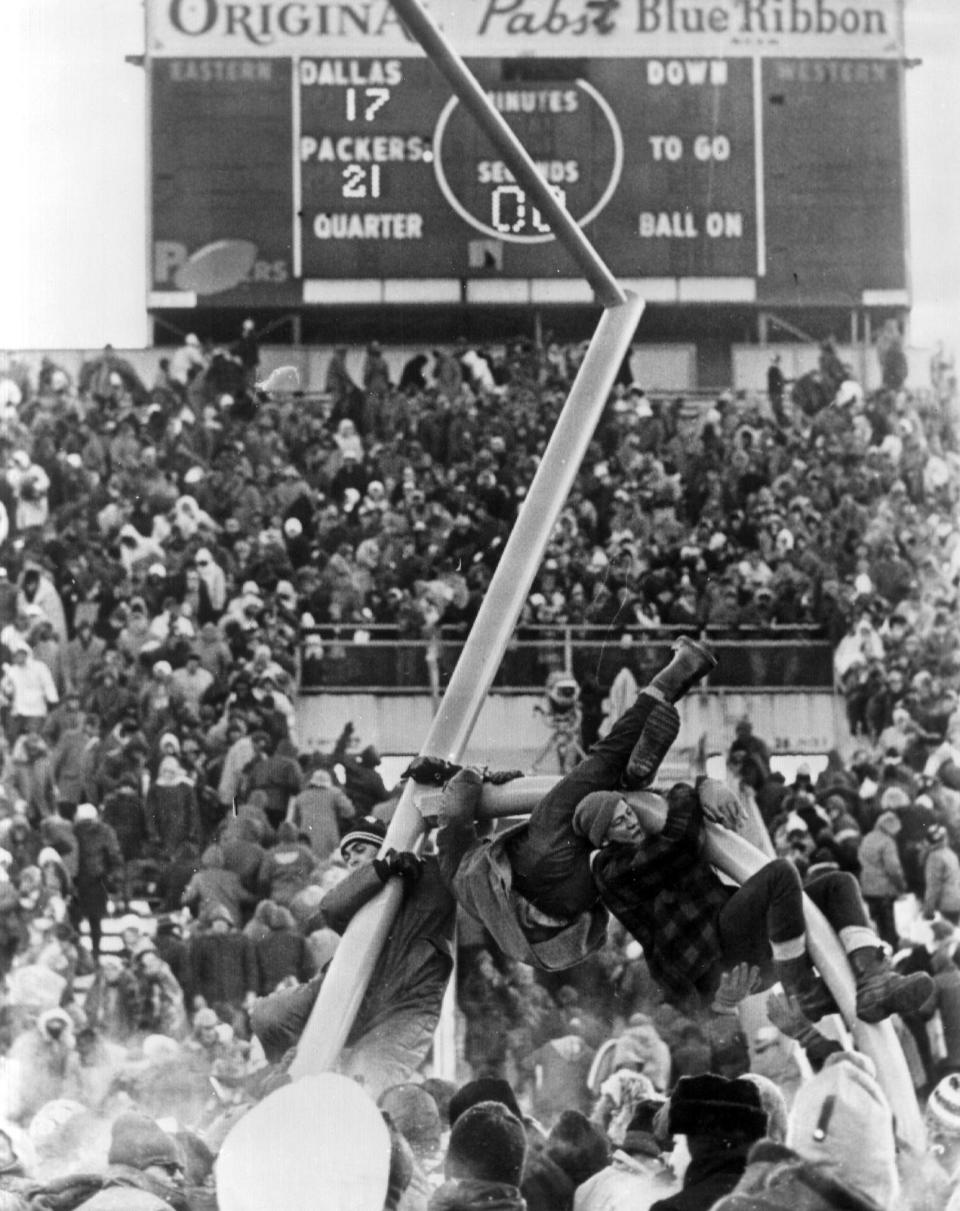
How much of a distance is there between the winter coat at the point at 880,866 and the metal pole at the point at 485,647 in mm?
1279

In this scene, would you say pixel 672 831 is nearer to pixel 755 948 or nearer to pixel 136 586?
pixel 755 948

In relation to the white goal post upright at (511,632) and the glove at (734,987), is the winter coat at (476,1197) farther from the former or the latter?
the glove at (734,987)

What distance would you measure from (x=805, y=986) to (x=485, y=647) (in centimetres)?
143

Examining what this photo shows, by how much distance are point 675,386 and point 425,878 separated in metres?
1.74

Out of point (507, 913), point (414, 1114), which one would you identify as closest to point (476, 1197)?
point (414, 1114)

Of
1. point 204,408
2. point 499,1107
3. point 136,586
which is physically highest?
point 204,408

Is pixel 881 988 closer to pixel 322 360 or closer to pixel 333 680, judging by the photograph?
pixel 333 680

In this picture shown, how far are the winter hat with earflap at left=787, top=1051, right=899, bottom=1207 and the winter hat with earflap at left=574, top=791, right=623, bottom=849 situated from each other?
0.97 metres

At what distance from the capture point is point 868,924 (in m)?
6.36

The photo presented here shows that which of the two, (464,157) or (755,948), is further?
(464,157)

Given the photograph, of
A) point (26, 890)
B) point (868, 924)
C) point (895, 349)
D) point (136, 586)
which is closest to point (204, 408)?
point (136, 586)

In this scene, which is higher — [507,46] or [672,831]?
[507,46]

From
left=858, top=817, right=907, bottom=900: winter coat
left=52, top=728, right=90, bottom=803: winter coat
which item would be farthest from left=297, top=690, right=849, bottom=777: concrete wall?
left=52, top=728, right=90, bottom=803: winter coat

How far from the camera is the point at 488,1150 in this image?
621cm
